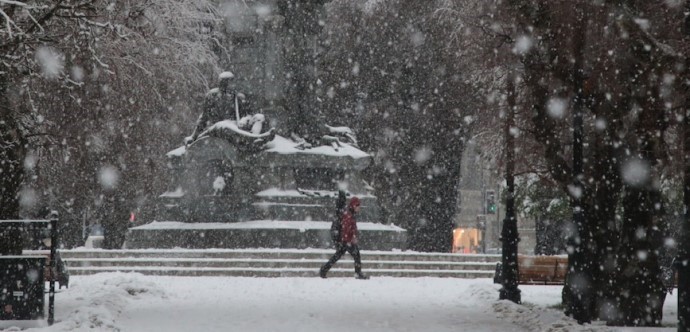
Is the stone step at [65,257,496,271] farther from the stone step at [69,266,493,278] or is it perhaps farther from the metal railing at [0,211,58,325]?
the metal railing at [0,211,58,325]

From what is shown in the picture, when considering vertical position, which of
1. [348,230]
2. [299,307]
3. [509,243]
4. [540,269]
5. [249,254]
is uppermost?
[348,230]

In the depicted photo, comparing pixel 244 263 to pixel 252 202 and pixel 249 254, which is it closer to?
→ pixel 249 254

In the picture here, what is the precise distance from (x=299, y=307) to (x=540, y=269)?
924 centimetres

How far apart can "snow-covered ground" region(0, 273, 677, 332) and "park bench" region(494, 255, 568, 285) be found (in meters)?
1.31

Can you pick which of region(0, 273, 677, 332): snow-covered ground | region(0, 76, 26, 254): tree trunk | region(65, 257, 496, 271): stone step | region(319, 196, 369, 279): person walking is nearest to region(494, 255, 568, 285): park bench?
region(0, 273, 677, 332): snow-covered ground

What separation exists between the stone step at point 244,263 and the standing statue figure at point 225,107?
4.21 m

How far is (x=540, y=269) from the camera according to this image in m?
22.8

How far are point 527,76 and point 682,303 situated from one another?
19.3 ft

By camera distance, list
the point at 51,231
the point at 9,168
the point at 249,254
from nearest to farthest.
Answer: the point at 51,231 → the point at 9,168 → the point at 249,254

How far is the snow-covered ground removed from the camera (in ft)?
41.5

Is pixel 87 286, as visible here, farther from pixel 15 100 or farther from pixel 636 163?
pixel 636 163

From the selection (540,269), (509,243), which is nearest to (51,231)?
(509,243)

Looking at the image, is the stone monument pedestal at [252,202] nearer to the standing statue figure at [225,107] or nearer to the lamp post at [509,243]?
the standing statue figure at [225,107]

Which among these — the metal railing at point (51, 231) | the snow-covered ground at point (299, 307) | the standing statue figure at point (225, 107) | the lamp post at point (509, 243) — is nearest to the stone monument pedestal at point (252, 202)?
the standing statue figure at point (225, 107)
